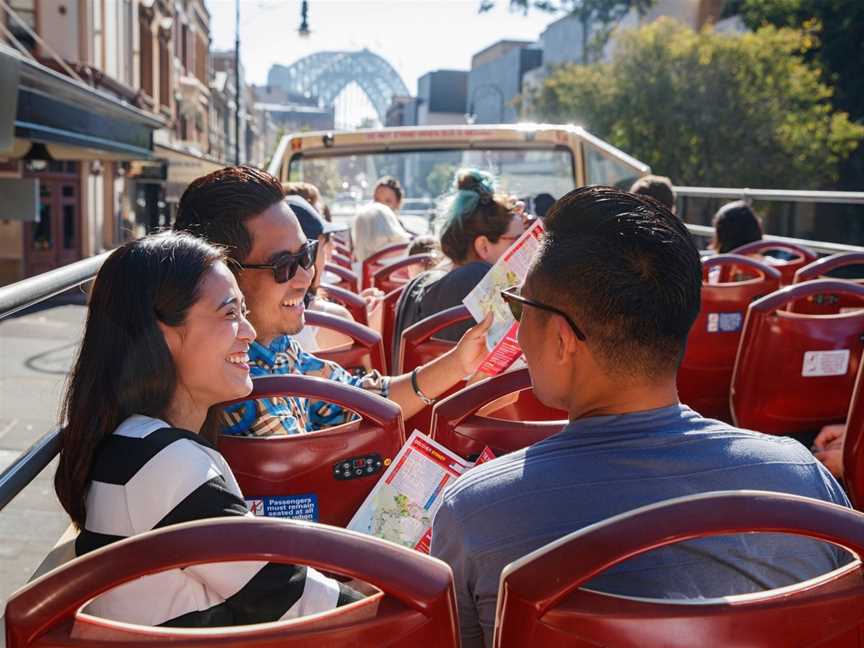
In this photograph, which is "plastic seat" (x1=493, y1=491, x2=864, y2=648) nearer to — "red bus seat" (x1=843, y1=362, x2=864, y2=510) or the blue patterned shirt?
the blue patterned shirt

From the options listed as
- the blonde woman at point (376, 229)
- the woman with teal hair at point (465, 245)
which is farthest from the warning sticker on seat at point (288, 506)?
the blonde woman at point (376, 229)

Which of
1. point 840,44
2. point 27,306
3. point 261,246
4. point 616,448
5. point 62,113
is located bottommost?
point 616,448

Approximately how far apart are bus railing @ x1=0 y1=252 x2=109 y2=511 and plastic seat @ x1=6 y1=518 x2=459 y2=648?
0.80m

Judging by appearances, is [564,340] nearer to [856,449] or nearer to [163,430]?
[163,430]

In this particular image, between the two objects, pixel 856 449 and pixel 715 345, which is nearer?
pixel 856 449

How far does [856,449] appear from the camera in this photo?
3070mm

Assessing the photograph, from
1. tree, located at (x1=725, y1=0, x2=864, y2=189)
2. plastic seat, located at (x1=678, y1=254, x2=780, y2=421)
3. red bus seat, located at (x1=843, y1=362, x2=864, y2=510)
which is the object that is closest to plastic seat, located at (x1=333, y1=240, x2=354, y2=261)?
plastic seat, located at (x1=678, y1=254, x2=780, y2=421)

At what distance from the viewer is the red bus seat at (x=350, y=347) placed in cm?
373

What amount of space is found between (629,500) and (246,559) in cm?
64

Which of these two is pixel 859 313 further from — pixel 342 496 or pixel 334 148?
pixel 334 148

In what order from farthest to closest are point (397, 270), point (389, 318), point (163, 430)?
1. point (397, 270)
2. point (389, 318)
3. point (163, 430)

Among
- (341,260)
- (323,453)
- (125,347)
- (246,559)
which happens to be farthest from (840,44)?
(246,559)

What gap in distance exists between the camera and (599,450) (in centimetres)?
170

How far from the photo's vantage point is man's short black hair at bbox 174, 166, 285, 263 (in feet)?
9.30
